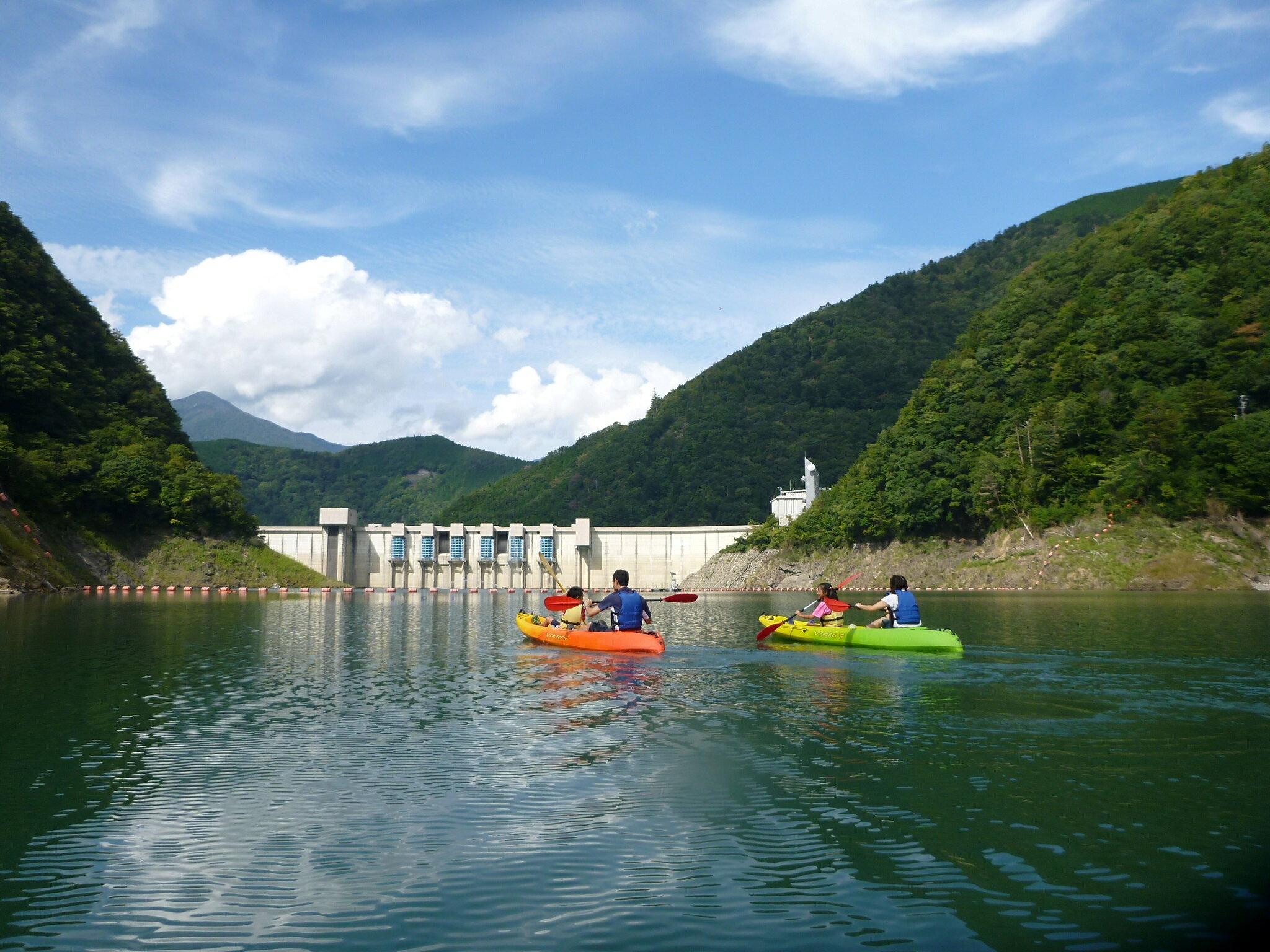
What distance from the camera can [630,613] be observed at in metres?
25.2

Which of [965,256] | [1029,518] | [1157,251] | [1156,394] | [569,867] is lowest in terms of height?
[569,867]

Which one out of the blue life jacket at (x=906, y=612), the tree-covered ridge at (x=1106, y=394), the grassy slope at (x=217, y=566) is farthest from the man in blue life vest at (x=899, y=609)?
the grassy slope at (x=217, y=566)

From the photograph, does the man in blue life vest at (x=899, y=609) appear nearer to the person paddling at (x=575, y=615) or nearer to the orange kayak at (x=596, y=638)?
the orange kayak at (x=596, y=638)

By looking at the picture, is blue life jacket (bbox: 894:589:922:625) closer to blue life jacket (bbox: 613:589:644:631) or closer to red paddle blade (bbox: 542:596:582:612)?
blue life jacket (bbox: 613:589:644:631)

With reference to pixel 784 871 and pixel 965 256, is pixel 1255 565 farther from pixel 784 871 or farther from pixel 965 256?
pixel 965 256

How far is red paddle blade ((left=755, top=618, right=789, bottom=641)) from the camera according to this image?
92.5ft

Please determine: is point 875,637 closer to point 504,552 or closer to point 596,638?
point 596,638

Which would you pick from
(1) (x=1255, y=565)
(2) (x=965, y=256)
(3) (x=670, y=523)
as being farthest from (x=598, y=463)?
(1) (x=1255, y=565)

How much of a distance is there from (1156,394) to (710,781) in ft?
244

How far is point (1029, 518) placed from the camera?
75.6 metres

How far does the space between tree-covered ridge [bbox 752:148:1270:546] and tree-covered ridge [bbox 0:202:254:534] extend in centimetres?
6132

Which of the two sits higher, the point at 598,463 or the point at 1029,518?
the point at 598,463

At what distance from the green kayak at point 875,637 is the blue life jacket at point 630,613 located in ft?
17.8

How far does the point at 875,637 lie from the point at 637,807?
1702cm
